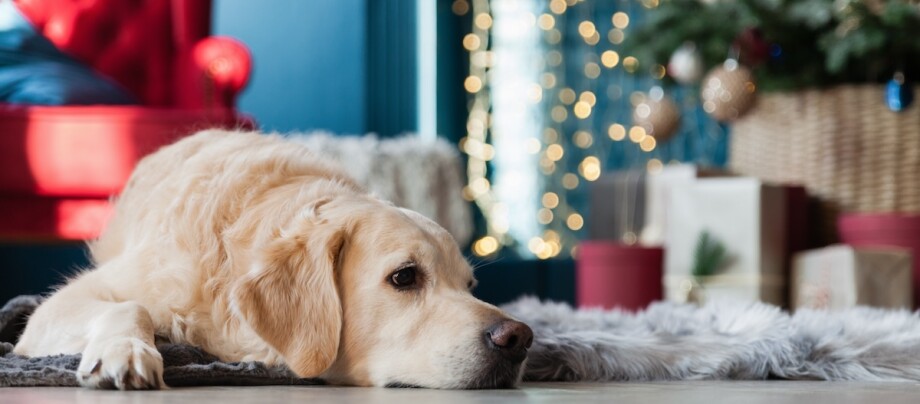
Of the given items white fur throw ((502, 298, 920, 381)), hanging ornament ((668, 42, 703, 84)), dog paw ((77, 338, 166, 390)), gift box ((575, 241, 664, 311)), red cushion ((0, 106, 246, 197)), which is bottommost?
gift box ((575, 241, 664, 311))

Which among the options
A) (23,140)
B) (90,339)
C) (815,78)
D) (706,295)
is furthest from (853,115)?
(90,339)

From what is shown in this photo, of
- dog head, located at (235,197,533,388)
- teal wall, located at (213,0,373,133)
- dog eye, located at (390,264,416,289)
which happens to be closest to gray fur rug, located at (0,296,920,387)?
dog head, located at (235,197,533,388)

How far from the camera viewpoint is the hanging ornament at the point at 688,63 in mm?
3975

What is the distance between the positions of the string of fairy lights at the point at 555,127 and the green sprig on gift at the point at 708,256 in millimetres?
1874

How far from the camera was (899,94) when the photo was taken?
3615 mm

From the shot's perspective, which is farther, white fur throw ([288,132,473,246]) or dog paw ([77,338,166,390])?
white fur throw ([288,132,473,246])

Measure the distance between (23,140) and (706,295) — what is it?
207cm

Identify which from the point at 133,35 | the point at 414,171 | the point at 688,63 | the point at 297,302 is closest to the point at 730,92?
the point at 688,63

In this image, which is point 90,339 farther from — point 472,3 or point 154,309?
point 472,3

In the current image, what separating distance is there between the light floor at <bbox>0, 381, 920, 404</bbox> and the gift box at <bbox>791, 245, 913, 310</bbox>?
1501 mm

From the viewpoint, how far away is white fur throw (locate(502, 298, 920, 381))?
192cm

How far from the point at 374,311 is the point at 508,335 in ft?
0.66

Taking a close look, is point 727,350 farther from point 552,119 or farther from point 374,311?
point 552,119

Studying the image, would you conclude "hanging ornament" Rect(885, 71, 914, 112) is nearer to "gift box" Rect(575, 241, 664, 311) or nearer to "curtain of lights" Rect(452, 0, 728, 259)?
"gift box" Rect(575, 241, 664, 311)
